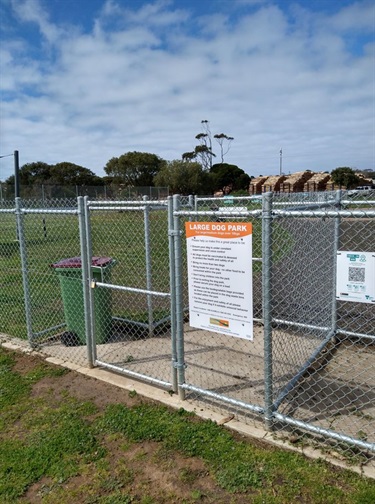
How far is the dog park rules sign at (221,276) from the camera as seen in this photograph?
3095 mm

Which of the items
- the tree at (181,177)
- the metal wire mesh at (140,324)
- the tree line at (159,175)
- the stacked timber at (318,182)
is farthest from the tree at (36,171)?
the metal wire mesh at (140,324)

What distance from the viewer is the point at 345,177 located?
63.8 m

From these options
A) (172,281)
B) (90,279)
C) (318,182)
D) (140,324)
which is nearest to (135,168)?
(318,182)

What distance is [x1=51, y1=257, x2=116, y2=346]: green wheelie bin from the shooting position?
500cm

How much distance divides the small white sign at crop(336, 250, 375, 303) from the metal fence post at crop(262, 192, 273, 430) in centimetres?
54

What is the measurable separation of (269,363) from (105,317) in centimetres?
264

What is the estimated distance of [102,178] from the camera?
71188 millimetres

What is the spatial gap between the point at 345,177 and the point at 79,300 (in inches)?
2591

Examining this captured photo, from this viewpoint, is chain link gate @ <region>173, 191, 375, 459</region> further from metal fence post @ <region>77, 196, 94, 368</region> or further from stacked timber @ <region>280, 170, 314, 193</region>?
stacked timber @ <region>280, 170, 314, 193</region>

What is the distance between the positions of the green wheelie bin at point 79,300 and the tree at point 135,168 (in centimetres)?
5846

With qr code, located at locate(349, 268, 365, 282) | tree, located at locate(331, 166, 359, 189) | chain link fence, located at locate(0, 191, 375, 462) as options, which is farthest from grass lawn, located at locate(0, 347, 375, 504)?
tree, located at locate(331, 166, 359, 189)

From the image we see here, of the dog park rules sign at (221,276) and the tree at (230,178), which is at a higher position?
the tree at (230,178)

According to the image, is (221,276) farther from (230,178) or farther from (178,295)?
(230,178)

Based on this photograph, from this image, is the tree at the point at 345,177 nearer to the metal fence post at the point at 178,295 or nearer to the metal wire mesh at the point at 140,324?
the metal wire mesh at the point at 140,324
